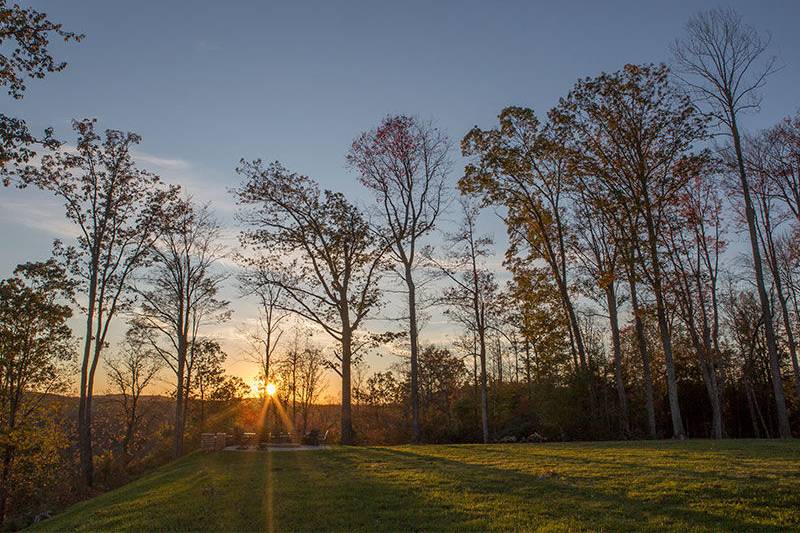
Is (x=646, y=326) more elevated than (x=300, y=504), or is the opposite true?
(x=646, y=326)

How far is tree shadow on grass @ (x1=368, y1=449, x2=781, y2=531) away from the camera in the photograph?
6445 millimetres

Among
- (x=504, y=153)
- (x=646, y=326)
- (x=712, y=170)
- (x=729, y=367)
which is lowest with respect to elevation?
(x=729, y=367)

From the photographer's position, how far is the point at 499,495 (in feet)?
27.8

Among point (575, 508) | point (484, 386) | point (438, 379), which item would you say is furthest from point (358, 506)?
point (438, 379)

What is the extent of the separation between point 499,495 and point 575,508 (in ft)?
A: 4.73

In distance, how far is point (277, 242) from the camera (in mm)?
25141

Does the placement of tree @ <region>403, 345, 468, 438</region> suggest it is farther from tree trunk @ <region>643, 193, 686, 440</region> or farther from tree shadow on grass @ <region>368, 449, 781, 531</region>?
tree shadow on grass @ <region>368, 449, 781, 531</region>

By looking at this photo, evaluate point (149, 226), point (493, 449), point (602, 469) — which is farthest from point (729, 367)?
point (149, 226)

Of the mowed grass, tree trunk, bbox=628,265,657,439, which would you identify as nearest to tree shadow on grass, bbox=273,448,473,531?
the mowed grass

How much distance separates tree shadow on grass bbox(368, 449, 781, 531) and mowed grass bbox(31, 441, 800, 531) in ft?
0.05

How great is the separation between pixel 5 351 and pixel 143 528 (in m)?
18.1

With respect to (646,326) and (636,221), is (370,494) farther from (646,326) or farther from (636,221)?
(646,326)

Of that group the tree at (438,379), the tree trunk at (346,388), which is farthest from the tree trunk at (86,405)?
the tree at (438,379)

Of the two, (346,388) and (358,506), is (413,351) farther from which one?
(358,506)
